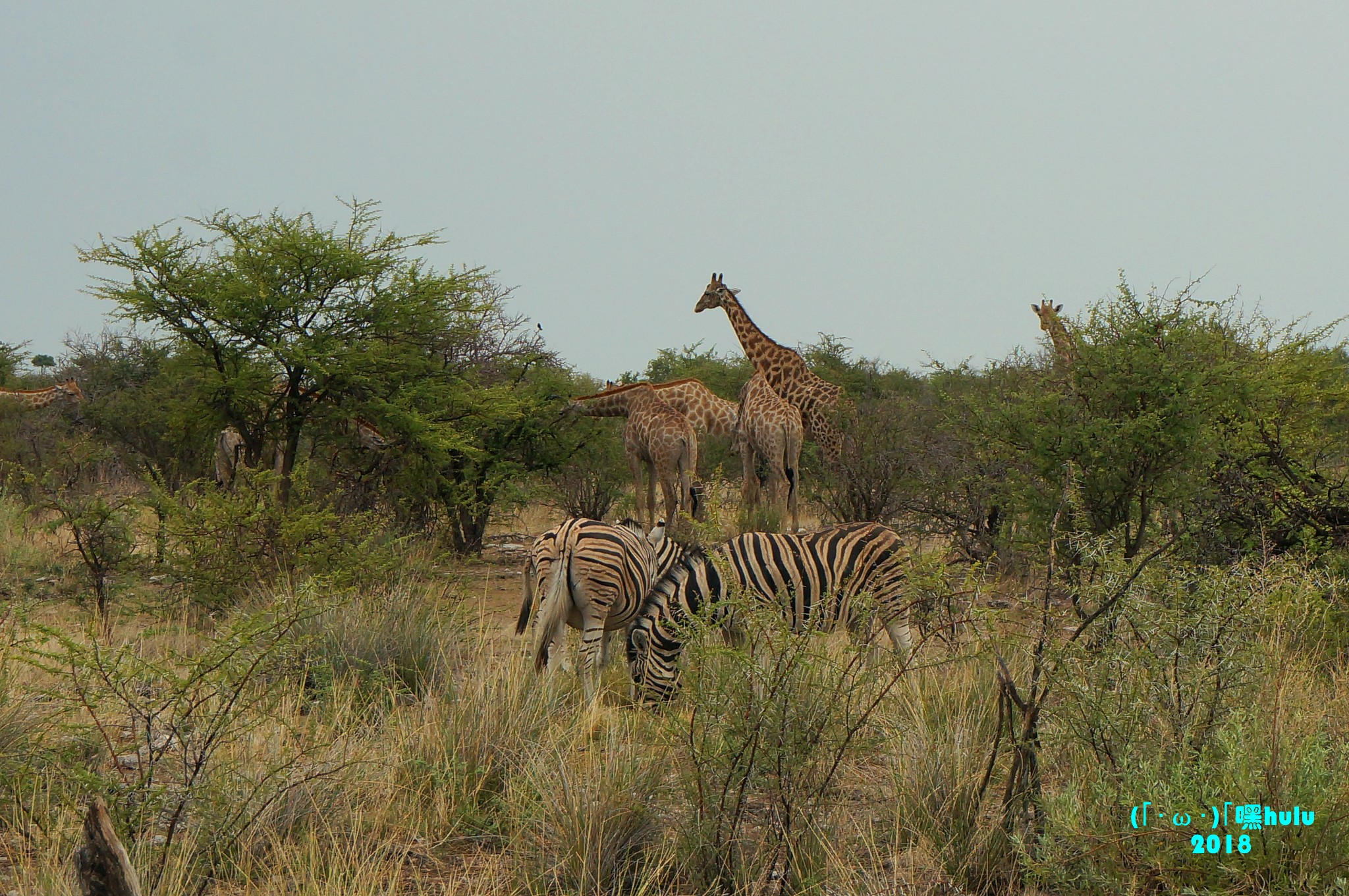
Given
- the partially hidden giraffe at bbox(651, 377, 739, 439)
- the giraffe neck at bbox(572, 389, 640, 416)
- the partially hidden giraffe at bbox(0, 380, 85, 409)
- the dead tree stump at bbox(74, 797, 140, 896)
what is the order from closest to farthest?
the dead tree stump at bbox(74, 797, 140, 896) < the giraffe neck at bbox(572, 389, 640, 416) < the partially hidden giraffe at bbox(651, 377, 739, 439) < the partially hidden giraffe at bbox(0, 380, 85, 409)

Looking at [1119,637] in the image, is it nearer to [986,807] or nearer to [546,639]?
[986,807]

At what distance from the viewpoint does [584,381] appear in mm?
22672

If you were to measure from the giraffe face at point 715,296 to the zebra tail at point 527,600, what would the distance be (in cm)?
1122

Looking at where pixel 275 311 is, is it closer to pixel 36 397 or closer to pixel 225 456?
pixel 225 456

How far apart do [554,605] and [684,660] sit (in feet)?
6.05

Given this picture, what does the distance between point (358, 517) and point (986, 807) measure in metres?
6.25

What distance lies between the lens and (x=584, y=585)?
22.4 ft

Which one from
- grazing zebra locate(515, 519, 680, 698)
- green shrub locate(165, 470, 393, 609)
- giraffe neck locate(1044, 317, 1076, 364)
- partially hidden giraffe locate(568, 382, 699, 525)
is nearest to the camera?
grazing zebra locate(515, 519, 680, 698)

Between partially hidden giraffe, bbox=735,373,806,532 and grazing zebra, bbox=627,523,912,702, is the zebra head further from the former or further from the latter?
grazing zebra, bbox=627,523,912,702

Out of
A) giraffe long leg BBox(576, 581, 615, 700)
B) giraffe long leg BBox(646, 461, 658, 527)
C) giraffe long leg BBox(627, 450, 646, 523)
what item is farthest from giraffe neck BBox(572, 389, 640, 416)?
giraffe long leg BBox(576, 581, 615, 700)

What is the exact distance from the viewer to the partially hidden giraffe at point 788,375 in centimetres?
1561

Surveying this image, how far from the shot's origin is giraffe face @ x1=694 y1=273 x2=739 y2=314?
→ 17.9 m

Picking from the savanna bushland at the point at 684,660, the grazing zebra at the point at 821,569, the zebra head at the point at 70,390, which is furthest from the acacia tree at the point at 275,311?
the zebra head at the point at 70,390

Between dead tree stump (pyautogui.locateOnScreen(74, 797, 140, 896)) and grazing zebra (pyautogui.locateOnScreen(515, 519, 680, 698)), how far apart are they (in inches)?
133
